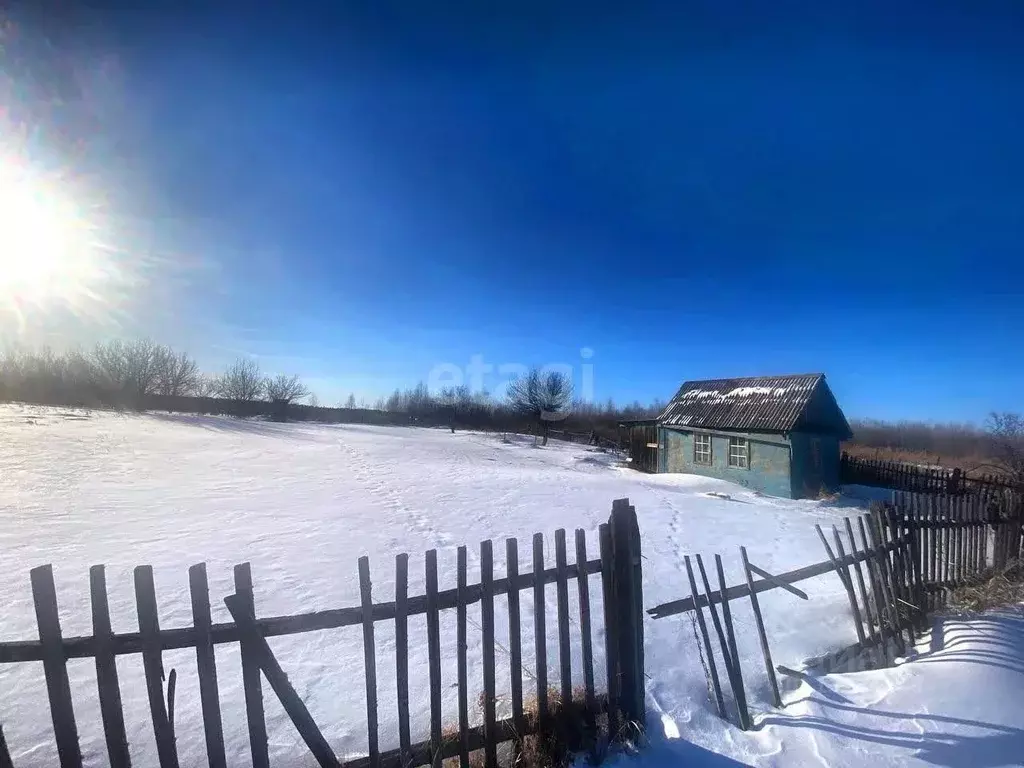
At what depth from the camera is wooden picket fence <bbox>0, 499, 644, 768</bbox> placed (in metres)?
2.31

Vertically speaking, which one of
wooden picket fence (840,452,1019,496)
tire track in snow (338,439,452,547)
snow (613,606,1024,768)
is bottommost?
wooden picket fence (840,452,1019,496)

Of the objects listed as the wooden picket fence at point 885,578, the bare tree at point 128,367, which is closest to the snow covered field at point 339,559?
the wooden picket fence at point 885,578

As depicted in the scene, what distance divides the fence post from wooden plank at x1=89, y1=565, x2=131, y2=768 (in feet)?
9.90

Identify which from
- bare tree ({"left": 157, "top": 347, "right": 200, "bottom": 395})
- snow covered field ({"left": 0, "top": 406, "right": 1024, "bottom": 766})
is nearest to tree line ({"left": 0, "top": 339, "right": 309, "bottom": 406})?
bare tree ({"left": 157, "top": 347, "right": 200, "bottom": 395})

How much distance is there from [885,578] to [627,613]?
12.1 feet

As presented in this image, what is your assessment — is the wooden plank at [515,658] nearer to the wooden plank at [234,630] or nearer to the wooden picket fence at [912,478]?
the wooden plank at [234,630]

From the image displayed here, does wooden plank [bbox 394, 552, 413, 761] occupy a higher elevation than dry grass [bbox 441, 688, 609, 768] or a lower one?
higher

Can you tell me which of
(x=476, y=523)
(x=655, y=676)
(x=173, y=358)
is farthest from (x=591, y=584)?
(x=173, y=358)

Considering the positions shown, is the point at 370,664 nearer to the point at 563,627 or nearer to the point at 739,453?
the point at 563,627

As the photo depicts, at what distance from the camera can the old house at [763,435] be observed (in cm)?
1827

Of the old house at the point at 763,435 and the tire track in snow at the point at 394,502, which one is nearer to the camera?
the tire track in snow at the point at 394,502

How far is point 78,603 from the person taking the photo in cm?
582

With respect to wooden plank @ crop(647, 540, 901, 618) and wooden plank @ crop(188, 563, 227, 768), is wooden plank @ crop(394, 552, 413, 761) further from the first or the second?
wooden plank @ crop(647, 540, 901, 618)

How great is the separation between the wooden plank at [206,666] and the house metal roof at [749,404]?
19546 millimetres
